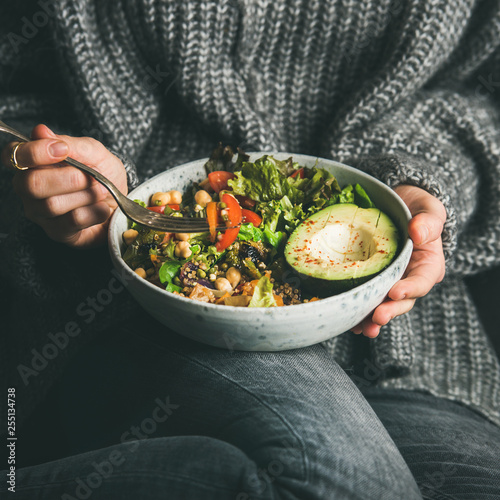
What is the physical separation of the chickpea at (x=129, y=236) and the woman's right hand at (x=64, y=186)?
10cm

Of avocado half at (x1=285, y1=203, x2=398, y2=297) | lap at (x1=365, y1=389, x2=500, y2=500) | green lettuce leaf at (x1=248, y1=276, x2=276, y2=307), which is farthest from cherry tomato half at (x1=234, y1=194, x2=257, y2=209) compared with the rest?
lap at (x1=365, y1=389, x2=500, y2=500)

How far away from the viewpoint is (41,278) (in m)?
1.10

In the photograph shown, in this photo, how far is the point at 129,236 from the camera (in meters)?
0.92

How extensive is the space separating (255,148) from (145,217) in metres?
0.42

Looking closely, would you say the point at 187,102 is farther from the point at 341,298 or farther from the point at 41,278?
the point at 341,298

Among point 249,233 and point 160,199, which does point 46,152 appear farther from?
point 249,233

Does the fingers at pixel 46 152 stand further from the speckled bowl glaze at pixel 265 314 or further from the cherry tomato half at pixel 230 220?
the cherry tomato half at pixel 230 220

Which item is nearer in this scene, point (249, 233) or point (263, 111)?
point (249, 233)

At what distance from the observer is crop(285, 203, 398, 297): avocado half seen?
31.3 inches

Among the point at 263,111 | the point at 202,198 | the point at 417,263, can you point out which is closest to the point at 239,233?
the point at 202,198

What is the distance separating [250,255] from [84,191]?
340mm

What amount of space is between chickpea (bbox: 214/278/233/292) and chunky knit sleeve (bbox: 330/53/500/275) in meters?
0.47

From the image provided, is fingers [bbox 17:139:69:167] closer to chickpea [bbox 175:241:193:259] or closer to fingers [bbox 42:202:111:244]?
fingers [bbox 42:202:111:244]

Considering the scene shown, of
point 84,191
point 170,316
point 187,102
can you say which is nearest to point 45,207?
point 84,191
